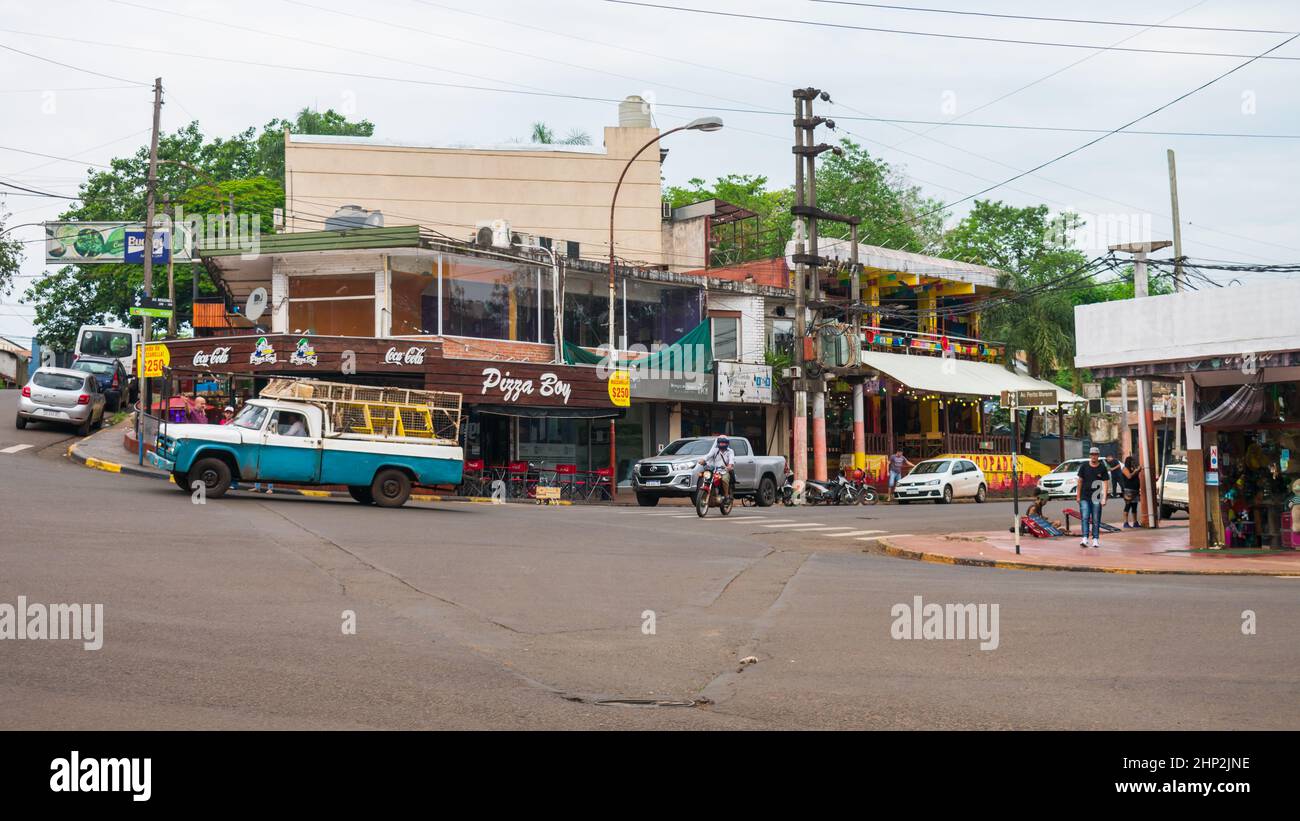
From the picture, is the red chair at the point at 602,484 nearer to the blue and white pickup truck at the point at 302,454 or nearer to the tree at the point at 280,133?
the blue and white pickup truck at the point at 302,454

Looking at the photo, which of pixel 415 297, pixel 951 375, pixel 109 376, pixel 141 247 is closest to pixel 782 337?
pixel 951 375

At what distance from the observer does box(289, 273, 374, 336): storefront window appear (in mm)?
35656

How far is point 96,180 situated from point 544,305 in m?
40.6

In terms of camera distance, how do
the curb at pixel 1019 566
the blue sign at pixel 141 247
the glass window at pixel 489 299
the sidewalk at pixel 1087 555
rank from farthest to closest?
the blue sign at pixel 141 247 → the glass window at pixel 489 299 → the sidewalk at pixel 1087 555 → the curb at pixel 1019 566

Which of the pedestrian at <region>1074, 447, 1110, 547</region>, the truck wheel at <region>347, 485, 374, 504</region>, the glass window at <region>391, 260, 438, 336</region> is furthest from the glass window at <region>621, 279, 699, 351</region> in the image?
the pedestrian at <region>1074, 447, 1110, 547</region>

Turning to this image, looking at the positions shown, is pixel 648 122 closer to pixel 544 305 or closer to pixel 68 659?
pixel 544 305

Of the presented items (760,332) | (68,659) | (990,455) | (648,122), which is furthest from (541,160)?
(68,659)

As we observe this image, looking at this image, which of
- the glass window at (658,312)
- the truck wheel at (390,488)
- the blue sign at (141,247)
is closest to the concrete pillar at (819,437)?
the glass window at (658,312)

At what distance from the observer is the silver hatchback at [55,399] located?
110 ft

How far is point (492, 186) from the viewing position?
4862 cm

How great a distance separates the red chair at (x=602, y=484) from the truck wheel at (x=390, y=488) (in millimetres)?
11438

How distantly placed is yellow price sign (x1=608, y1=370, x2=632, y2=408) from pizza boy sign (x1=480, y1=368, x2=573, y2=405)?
1.52m
